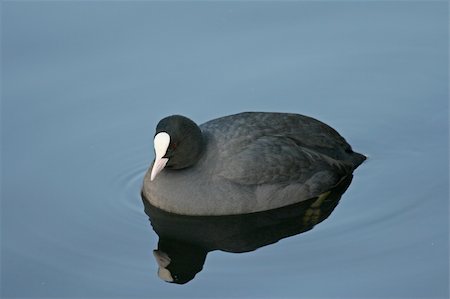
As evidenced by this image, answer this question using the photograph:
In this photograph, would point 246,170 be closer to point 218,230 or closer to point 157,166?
point 218,230

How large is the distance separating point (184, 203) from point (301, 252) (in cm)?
96

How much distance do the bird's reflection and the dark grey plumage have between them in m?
0.06

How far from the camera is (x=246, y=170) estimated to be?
7.78m

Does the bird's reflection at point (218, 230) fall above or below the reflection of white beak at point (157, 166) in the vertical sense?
below

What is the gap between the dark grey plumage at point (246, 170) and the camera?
25.4 ft

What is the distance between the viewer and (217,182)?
7.77 meters

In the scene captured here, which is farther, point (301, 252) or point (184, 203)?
point (184, 203)

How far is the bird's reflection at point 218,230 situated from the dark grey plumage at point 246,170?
6cm

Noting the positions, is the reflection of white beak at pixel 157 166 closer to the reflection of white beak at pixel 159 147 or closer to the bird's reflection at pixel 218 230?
the reflection of white beak at pixel 159 147

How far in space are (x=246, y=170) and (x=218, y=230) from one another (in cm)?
45

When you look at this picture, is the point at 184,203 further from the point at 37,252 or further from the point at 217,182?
the point at 37,252

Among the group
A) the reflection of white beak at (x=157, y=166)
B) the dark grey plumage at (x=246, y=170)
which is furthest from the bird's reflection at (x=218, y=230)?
the reflection of white beak at (x=157, y=166)

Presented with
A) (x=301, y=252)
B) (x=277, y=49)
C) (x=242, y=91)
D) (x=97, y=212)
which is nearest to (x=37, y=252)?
(x=97, y=212)

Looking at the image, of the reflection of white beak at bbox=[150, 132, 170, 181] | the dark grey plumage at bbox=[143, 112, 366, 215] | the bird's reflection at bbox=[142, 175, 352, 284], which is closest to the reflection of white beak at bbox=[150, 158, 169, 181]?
the reflection of white beak at bbox=[150, 132, 170, 181]
